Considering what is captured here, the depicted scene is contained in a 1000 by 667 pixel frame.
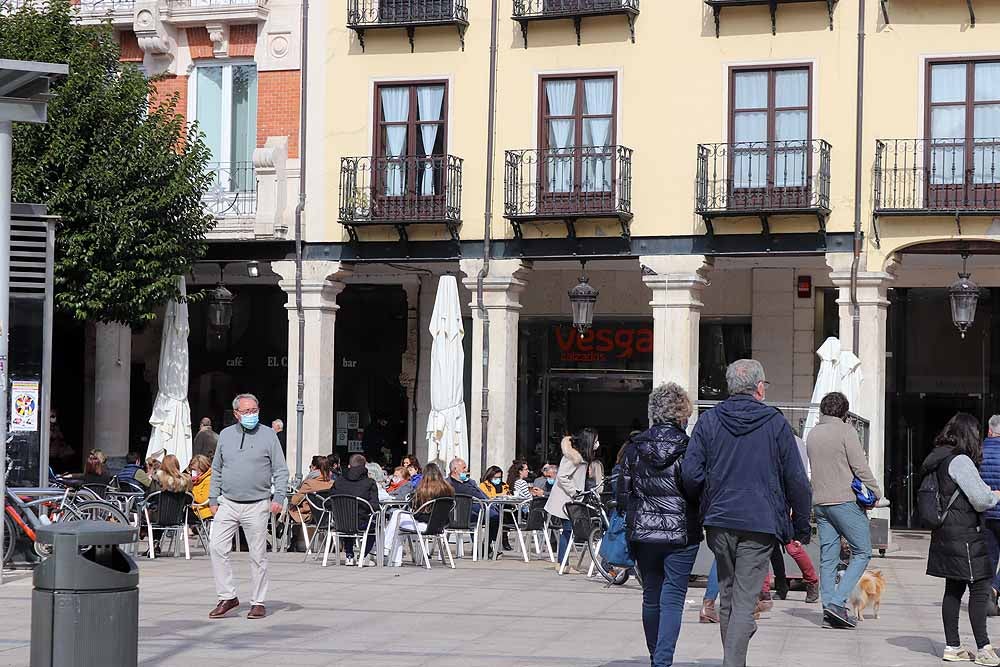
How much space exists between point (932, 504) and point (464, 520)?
8322mm

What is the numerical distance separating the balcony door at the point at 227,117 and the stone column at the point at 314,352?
170 cm

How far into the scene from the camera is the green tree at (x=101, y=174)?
23.9m

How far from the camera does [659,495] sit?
9.70 m

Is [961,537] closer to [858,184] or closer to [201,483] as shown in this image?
[201,483]

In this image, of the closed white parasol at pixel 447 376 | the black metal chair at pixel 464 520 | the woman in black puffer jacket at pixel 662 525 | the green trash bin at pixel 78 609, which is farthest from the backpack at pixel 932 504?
the closed white parasol at pixel 447 376

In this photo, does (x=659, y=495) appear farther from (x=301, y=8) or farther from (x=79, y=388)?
(x=79, y=388)

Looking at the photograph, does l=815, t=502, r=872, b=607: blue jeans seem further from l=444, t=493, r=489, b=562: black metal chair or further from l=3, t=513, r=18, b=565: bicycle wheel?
l=3, t=513, r=18, b=565: bicycle wheel

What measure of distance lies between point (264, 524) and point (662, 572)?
4.54 meters

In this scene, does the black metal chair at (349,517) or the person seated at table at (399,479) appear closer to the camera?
the black metal chair at (349,517)

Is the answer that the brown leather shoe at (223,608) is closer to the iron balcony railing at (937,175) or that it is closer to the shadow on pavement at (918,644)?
the shadow on pavement at (918,644)

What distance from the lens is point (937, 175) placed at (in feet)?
77.0

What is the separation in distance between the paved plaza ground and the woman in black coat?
0.36 meters

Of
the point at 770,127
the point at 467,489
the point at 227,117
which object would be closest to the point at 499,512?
the point at 467,489

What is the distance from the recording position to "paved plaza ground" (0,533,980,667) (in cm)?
1103
